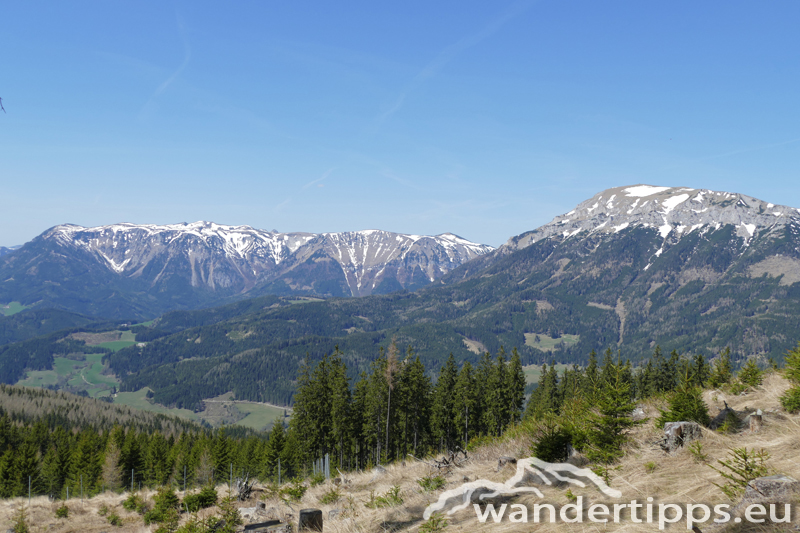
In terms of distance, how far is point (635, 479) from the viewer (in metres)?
9.20

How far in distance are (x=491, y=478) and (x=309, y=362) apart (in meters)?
45.4

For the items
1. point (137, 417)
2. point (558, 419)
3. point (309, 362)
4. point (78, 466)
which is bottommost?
point (137, 417)

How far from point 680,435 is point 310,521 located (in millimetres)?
8793

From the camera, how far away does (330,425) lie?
55.3 m

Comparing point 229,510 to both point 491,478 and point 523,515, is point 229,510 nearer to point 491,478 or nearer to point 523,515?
point 491,478

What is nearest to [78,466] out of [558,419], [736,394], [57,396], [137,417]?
[558,419]

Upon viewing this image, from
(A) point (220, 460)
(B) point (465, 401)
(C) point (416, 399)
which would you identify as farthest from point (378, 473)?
(A) point (220, 460)

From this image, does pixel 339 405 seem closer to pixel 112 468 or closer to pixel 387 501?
pixel 112 468

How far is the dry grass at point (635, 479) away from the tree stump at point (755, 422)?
0.13m

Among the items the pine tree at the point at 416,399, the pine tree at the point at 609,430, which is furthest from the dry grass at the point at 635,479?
the pine tree at the point at 416,399

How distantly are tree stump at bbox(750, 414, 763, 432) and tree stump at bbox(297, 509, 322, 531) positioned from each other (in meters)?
10.3

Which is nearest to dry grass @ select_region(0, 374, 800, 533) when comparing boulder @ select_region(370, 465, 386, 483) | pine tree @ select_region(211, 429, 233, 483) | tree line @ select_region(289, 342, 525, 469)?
boulder @ select_region(370, 465, 386, 483)

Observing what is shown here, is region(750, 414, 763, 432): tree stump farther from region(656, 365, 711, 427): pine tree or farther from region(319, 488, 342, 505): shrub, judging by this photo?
region(319, 488, 342, 505): shrub

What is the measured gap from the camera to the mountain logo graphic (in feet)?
32.0
